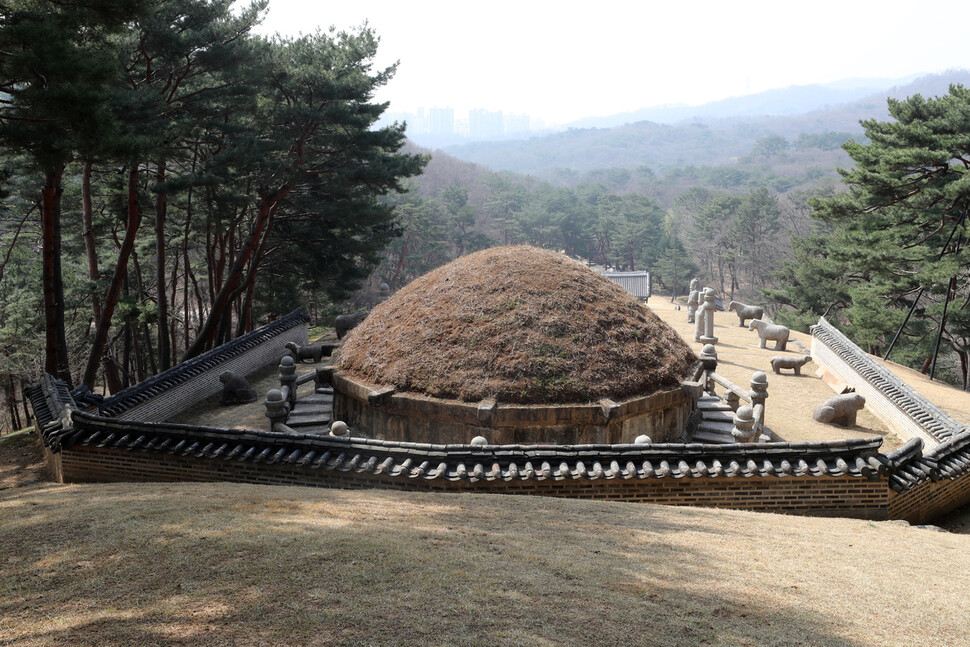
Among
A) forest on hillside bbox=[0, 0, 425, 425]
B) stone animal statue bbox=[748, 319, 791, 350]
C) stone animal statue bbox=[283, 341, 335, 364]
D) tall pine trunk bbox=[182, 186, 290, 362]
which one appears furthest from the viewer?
stone animal statue bbox=[748, 319, 791, 350]

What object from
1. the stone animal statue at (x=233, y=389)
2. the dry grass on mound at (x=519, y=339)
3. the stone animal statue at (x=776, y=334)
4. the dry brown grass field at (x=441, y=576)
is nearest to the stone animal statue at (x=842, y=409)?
the dry grass on mound at (x=519, y=339)

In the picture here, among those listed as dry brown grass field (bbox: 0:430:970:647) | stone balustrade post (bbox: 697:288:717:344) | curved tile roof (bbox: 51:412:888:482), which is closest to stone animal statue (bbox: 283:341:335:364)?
curved tile roof (bbox: 51:412:888:482)

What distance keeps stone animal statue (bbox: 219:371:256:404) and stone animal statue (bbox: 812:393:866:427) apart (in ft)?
44.2

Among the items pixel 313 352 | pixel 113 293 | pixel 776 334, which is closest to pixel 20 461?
pixel 113 293

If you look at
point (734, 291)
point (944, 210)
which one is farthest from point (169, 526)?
point (734, 291)

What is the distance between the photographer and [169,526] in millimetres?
5195

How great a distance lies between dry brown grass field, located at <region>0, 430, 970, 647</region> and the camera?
3457mm

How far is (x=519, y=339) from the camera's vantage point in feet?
32.9

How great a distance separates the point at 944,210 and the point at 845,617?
73.9 feet

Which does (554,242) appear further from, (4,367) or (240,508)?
(240,508)

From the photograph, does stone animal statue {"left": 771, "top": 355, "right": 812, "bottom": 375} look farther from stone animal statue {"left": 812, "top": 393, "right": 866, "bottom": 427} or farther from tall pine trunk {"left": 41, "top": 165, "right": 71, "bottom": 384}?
tall pine trunk {"left": 41, "top": 165, "right": 71, "bottom": 384}

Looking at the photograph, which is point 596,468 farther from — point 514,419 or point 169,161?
point 169,161

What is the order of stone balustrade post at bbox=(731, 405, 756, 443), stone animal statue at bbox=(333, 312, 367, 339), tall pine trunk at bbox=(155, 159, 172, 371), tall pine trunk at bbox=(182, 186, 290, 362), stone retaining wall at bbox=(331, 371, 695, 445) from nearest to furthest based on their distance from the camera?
1. stone retaining wall at bbox=(331, 371, 695, 445)
2. stone balustrade post at bbox=(731, 405, 756, 443)
3. tall pine trunk at bbox=(155, 159, 172, 371)
4. tall pine trunk at bbox=(182, 186, 290, 362)
5. stone animal statue at bbox=(333, 312, 367, 339)

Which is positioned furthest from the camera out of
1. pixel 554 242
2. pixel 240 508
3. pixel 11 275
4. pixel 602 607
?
pixel 554 242
